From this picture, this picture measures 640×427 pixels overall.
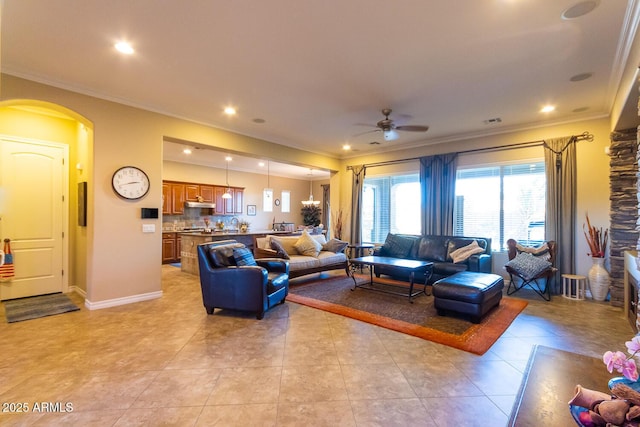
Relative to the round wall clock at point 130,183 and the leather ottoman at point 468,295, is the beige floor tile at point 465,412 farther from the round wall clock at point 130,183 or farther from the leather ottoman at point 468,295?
the round wall clock at point 130,183

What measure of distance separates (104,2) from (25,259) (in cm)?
425

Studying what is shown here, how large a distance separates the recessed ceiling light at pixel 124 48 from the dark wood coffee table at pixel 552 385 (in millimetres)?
4019

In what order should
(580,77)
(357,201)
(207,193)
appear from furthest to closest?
(207,193) < (357,201) < (580,77)

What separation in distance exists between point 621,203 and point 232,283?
18.9ft

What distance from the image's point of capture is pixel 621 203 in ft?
14.4

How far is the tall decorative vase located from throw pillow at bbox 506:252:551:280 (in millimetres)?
593

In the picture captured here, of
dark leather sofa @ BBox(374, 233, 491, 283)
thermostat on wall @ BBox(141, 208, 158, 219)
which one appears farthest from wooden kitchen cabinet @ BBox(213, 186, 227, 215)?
dark leather sofa @ BBox(374, 233, 491, 283)

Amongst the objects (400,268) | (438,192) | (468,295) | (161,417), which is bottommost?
(161,417)

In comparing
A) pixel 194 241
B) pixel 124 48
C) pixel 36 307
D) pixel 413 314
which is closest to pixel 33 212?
pixel 36 307

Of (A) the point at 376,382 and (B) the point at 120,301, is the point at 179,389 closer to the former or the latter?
(A) the point at 376,382

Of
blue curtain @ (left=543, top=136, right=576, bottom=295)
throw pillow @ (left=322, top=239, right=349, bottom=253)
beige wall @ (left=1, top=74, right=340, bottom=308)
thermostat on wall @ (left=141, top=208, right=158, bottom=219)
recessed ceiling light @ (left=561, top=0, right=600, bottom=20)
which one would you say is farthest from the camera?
throw pillow @ (left=322, top=239, right=349, bottom=253)

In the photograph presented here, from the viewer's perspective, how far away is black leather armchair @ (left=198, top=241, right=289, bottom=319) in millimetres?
3715

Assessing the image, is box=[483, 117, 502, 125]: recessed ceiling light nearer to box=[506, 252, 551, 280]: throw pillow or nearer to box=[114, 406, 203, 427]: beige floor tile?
box=[506, 252, 551, 280]: throw pillow

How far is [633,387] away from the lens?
99cm
